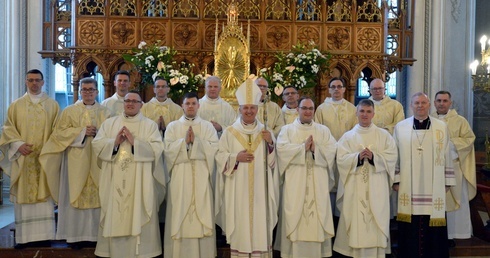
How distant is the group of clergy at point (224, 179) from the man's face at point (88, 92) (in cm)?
2

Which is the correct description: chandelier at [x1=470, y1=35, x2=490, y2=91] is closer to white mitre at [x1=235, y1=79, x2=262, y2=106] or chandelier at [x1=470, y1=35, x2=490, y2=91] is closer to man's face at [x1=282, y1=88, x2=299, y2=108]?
man's face at [x1=282, y1=88, x2=299, y2=108]

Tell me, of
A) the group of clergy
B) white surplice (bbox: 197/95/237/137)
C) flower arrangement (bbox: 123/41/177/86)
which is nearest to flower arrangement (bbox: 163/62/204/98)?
flower arrangement (bbox: 123/41/177/86)

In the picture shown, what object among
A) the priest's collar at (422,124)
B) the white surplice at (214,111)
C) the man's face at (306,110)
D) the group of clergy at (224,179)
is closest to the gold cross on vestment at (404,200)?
the group of clergy at (224,179)

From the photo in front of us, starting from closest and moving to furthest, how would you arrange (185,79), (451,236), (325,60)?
(451,236)
(185,79)
(325,60)

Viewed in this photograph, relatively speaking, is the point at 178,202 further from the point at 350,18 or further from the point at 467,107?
the point at 467,107

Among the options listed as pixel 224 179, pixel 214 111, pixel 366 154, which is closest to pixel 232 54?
pixel 214 111

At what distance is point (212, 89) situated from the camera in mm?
9250

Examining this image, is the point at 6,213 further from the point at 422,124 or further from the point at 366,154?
the point at 422,124

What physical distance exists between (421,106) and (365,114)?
0.79 metres

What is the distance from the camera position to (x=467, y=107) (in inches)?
548

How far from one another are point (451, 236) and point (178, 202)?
13.6 ft

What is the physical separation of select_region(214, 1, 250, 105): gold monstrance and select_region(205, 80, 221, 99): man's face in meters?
2.03

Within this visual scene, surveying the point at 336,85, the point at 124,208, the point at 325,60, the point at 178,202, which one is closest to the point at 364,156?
the point at 336,85

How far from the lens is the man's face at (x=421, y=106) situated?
8.08 meters
